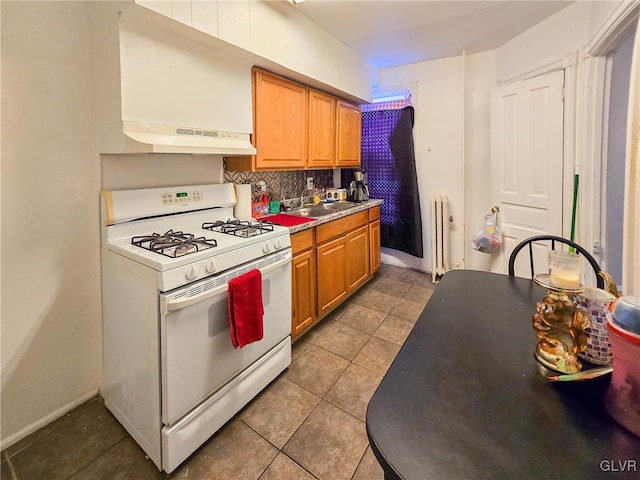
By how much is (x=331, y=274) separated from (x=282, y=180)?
3.44 ft

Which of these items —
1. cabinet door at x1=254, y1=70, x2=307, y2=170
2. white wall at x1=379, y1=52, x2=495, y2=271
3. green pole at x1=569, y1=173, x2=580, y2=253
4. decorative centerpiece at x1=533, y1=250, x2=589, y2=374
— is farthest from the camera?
white wall at x1=379, y1=52, x2=495, y2=271

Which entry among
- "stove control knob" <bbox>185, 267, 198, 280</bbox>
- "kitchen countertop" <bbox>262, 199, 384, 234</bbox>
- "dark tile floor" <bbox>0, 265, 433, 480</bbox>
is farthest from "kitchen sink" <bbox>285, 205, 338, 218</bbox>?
"stove control knob" <bbox>185, 267, 198, 280</bbox>

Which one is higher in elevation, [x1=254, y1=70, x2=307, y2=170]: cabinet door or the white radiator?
[x1=254, y1=70, x2=307, y2=170]: cabinet door

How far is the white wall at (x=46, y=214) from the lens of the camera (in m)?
1.43

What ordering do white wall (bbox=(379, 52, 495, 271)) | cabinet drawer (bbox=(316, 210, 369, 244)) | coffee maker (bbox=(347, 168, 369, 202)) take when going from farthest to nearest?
coffee maker (bbox=(347, 168, 369, 202)) < white wall (bbox=(379, 52, 495, 271)) < cabinet drawer (bbox=(316, 210, 369, 244))

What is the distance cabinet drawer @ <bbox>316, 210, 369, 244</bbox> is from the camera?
2.51 meters

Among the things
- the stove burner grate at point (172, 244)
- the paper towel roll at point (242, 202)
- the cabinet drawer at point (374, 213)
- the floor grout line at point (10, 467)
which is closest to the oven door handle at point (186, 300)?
the stove burner grate at point (172, 244)

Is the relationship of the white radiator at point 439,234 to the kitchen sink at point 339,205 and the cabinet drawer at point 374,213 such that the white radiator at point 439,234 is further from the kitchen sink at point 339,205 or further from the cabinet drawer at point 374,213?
the kitchen sink at point 339,205

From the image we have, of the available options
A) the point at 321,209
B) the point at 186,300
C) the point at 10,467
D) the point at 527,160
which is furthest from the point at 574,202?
the point at 10,467

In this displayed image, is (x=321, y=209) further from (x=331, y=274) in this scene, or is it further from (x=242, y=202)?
(x=242, y=202)

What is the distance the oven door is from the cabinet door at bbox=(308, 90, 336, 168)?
1404 mm

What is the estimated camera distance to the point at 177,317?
1330 millimetres

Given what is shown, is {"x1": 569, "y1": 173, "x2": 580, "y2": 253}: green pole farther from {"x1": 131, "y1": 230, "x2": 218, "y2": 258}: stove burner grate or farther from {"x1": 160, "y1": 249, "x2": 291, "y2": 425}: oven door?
{"x1": 131, "y1": 230, "x2": 218, "y2": 258}: stove burner grate

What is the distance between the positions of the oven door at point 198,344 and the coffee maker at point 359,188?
1.91 metres
